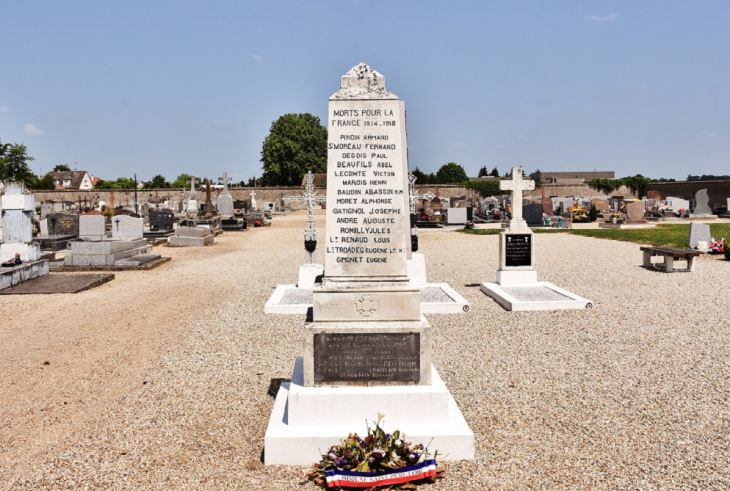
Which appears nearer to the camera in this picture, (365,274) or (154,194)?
(365,274)

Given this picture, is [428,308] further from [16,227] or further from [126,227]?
[126,227]

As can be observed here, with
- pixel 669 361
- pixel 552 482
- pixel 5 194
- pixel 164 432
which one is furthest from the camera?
pixel 5 194

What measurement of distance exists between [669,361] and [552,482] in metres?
3.36

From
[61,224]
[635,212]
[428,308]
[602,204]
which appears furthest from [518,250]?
[602,204]

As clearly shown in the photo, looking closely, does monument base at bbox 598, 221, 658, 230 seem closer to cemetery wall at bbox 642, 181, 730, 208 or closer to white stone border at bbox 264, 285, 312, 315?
cemetery wall at bbox 642, 181, 730, 208

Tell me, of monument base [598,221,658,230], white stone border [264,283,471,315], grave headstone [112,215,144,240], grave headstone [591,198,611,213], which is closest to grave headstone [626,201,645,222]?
monument base [598,221,658,230]

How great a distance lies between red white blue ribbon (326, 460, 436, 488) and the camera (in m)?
3.53

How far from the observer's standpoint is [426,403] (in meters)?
4.09

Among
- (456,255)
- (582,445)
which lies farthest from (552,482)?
(456,255)

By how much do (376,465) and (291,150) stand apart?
207 feet

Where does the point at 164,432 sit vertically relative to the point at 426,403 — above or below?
below

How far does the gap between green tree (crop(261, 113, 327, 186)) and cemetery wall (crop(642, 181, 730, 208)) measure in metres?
36.6

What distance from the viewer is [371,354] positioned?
4.21m

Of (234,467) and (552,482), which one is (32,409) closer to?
(234,467)
